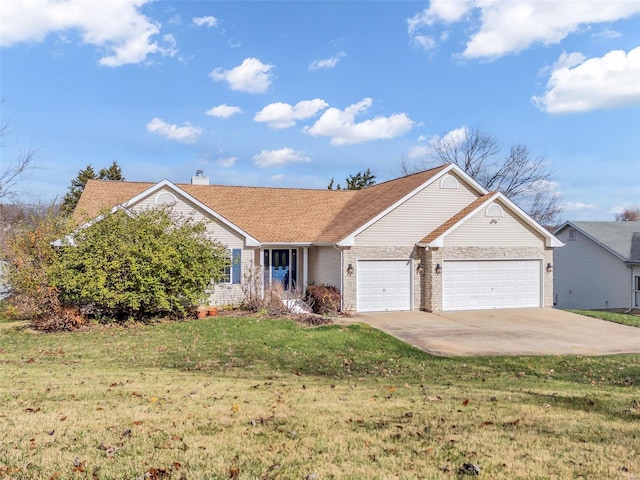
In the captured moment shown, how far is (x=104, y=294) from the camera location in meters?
14.8

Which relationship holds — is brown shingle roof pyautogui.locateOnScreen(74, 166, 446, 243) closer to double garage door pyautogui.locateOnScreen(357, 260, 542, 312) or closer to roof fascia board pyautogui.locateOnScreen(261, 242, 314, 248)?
roof fascia board pyautogui.locateOnScreen(261, 242, 314, 248)

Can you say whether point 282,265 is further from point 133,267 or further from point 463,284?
point 463,284

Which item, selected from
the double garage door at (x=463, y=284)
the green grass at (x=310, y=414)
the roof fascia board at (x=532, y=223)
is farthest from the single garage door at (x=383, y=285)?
the green grass at (x=310, y=414)

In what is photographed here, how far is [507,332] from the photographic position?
13820mm

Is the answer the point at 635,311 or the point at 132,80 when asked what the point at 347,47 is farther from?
the point at 635,311

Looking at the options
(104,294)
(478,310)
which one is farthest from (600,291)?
(104,294)

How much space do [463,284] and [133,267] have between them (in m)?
12.3

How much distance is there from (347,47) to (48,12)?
1167 cm

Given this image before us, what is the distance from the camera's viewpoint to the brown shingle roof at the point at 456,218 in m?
18.1

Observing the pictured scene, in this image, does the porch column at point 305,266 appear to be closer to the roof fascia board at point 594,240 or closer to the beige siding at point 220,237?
the beige siding at point 220,237

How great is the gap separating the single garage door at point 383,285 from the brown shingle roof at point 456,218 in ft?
4.22

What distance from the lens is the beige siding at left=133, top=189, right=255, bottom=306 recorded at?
1848cm

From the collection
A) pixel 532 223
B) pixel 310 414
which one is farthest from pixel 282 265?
pixel 310 414

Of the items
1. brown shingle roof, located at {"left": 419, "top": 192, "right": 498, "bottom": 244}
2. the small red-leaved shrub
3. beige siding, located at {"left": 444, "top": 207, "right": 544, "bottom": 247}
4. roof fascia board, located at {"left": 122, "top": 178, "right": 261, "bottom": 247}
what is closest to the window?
roof fascia board, located at {"left": 122, "top": 178, "right": 261, "bottom": 247}
